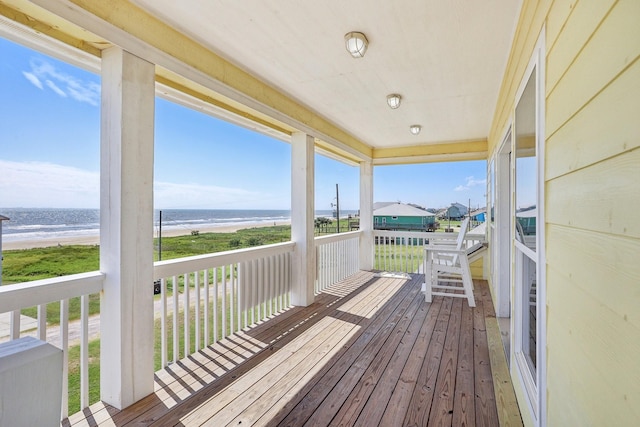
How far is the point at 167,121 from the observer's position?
6.86 meters

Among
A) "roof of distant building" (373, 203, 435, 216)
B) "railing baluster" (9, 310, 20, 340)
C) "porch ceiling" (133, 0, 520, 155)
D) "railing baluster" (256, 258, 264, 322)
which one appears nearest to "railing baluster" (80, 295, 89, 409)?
"railing baluster" (9, 310, 20, 340)

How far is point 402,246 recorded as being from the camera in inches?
252

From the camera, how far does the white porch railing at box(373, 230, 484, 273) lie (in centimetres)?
613

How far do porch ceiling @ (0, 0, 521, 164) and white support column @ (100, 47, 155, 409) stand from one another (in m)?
0.24

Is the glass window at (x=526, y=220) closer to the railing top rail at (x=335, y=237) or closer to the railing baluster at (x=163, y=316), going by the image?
the railing baluster at (x=163, y=316)

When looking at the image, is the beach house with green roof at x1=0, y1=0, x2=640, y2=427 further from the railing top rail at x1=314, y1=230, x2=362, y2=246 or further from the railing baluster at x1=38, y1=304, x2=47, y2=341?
the railing top rail at x1=314, y1=230, x2=362, y2=246

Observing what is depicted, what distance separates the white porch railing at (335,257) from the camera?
495cm

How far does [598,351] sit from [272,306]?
3483mm

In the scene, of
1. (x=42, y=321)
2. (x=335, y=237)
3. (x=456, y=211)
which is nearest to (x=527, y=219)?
(x=42, y=321)

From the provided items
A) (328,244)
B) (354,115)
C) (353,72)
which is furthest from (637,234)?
(328,244)

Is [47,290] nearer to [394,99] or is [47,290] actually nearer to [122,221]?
[122,221]

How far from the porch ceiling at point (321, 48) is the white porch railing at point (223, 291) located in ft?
4.75

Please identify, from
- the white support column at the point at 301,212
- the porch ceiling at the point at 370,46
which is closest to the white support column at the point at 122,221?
the porch ceiling at the point at 370,46

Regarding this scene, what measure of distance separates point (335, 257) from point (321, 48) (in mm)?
3553
